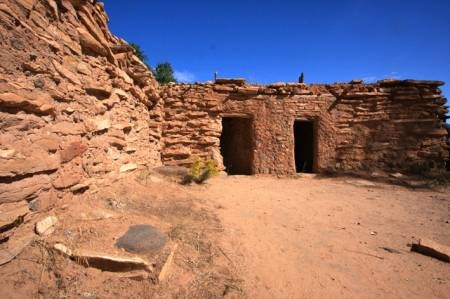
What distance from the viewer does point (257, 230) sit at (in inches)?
131

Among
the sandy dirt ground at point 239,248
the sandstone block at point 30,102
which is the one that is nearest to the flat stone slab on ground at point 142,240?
the sandy dirt ground at point 239,248

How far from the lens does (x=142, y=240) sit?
7.92 feet

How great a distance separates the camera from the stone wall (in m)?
2.04

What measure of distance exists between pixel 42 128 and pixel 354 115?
7.79 metres

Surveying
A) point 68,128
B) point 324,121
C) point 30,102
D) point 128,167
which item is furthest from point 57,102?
point 324,121

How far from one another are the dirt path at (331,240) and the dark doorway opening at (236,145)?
3125 millimetres

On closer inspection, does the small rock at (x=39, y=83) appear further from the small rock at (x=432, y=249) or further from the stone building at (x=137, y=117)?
the small rock at (x=432, y=249)

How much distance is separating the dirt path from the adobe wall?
80.3 inches

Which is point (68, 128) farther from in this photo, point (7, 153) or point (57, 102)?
point (7, 153)

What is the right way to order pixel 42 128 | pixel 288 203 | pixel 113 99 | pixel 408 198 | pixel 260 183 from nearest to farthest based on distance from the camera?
pixel 42 128, pixel 113 99, pixel 288 203, pixel 408 198, pixel 260 183

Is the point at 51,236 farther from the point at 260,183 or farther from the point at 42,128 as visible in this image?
the point at 260,183

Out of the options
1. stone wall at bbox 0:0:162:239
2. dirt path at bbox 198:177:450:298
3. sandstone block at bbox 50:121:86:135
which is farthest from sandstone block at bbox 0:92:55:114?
dirt path at bbox 198:177:450:298

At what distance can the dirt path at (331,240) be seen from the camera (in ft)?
7.47

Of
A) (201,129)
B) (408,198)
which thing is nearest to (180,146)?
(201,129)
